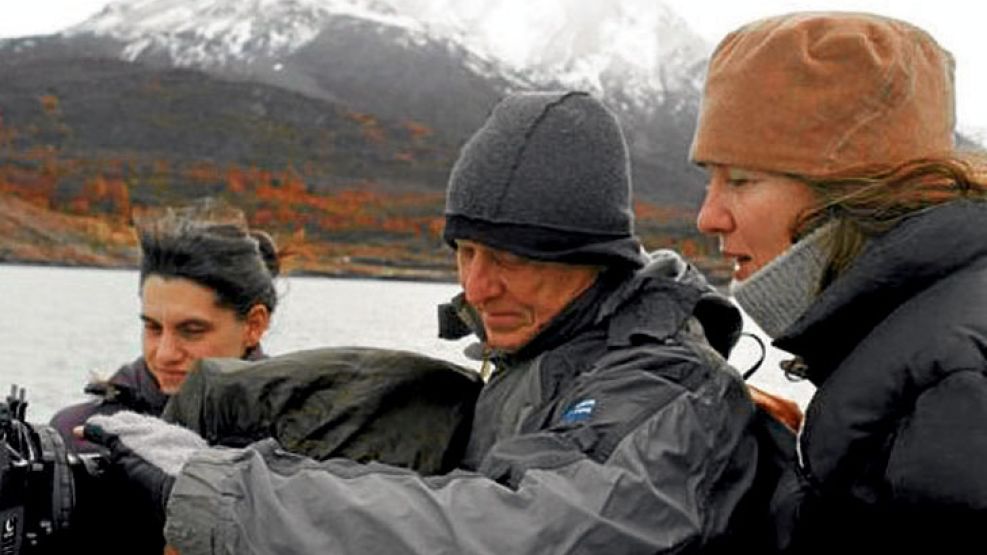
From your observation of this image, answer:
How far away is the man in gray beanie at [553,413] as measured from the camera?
1.55m

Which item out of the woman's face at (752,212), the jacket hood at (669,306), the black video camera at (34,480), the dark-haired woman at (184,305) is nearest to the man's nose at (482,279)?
the jacket hood at (669,306)

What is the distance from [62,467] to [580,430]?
0.68 metres

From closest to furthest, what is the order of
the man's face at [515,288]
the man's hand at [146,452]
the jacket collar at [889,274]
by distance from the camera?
1. the jacket collar at [889,274]
2. the man's hand at [146,452]
3. the man's face at [515,288]

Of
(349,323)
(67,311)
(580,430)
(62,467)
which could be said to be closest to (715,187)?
(580,430)

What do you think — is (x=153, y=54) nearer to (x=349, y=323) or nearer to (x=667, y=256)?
(x=349, y=323)

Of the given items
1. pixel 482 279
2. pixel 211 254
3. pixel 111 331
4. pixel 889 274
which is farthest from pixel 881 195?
pixel 111 331

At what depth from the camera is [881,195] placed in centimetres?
171

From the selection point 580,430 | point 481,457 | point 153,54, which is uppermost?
point 580,430

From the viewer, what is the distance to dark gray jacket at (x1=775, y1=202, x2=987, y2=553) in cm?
146

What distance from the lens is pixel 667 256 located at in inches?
80.1

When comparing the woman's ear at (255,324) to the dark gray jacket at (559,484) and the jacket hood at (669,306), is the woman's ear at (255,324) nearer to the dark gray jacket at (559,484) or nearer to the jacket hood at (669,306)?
the jacket hood at (669,306)

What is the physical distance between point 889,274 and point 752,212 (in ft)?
0.77

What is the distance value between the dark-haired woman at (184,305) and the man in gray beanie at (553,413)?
1279mm

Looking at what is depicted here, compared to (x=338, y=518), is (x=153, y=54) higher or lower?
lower
